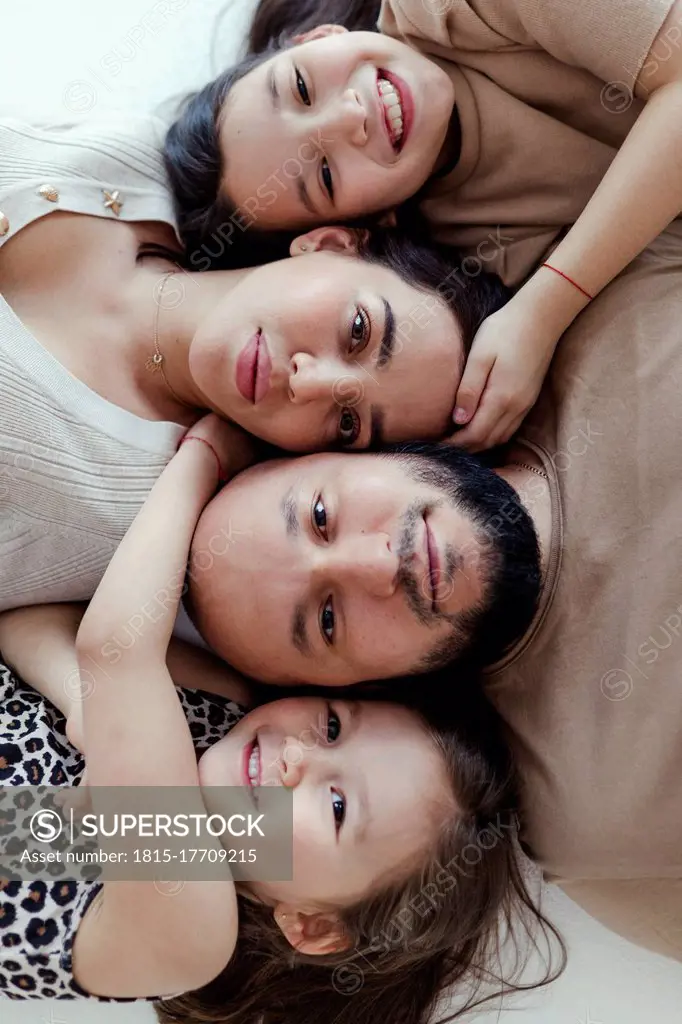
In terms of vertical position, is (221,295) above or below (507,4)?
below

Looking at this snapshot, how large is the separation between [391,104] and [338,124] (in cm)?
8

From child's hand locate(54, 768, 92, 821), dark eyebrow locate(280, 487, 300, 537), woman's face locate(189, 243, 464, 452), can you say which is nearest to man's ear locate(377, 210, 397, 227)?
woman's face locate(189, 243, 464, 452)

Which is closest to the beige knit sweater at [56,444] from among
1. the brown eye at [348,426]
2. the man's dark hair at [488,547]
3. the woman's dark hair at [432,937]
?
the brown eye at [348,426]

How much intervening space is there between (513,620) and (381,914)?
0.39 m

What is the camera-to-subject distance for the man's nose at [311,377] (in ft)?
3.70

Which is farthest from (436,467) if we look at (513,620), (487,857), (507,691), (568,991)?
(568,991)

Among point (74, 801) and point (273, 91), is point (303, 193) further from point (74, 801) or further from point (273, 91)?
point (74, 801)

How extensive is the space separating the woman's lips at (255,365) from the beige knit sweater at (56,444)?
0.19 m

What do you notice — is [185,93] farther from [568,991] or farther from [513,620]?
[568,991]

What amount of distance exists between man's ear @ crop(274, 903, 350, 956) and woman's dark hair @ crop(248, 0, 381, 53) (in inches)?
52.1

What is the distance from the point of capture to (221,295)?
131 cm

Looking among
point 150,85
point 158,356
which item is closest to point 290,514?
point 158,356

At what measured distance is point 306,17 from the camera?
1.49 m

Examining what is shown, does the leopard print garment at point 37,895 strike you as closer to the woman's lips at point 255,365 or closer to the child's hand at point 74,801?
the child's hand at point 74,801
